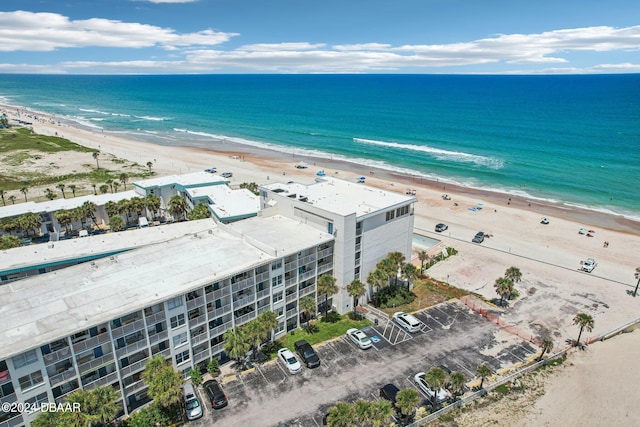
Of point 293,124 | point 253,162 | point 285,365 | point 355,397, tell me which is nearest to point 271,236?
point 285,365

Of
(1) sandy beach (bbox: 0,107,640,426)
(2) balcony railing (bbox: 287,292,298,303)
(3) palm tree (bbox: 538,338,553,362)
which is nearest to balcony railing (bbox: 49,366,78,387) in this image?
(2) balcony railing (bbox: 287,292,298,303)

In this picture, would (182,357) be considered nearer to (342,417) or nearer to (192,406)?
(192,406)

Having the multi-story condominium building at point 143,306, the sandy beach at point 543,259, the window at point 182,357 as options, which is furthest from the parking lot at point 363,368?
the sandy beach at point 543,259

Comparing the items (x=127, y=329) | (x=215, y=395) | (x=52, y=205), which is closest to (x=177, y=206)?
(x=52, y=205)

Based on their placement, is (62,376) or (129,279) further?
(129,279)

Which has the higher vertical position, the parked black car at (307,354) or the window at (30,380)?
the window at (30,380)

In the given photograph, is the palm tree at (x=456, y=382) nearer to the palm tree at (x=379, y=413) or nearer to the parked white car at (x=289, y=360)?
the palm tree at (x=379, y=413)

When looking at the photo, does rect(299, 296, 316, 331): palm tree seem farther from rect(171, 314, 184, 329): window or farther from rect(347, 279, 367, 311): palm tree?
rect(171, 314, 184, 329): window
